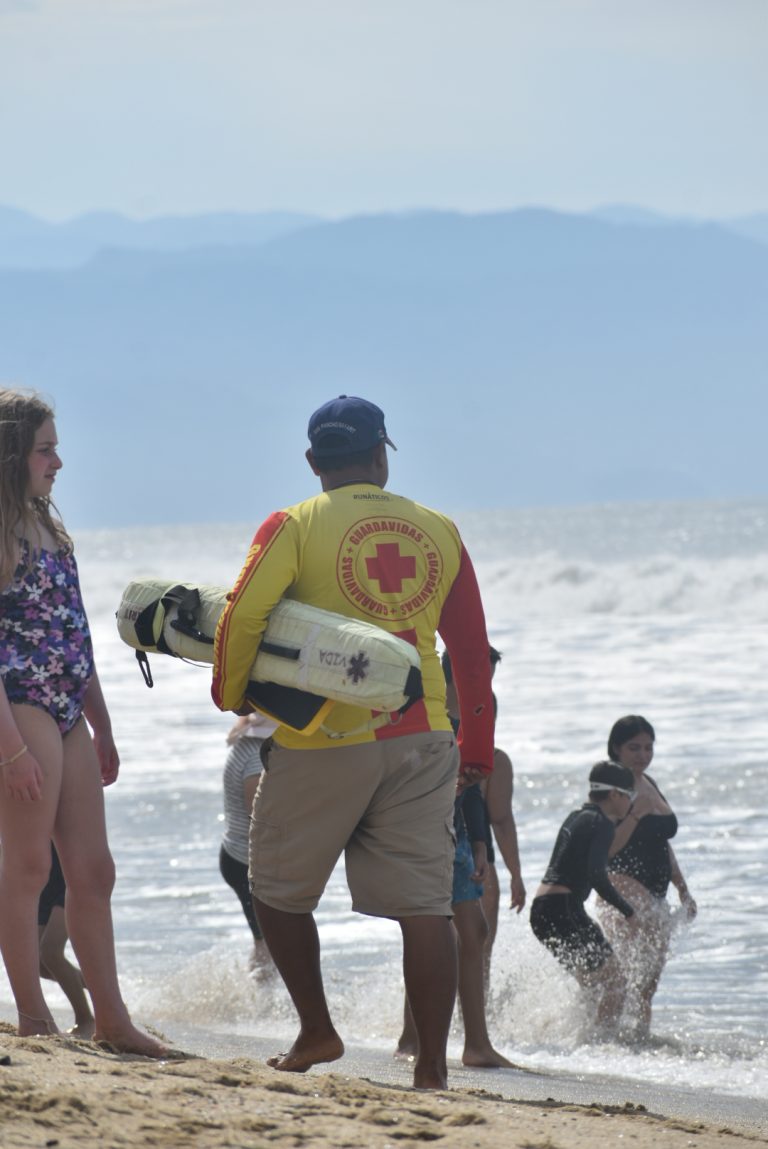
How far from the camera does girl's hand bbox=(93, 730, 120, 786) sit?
4.62 meters

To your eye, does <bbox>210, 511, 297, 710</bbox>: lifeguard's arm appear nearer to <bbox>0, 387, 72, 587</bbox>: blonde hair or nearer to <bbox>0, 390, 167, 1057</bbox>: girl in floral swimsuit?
<bbox>0, 390, 167, 1057</bbox>: girl in floral swimsuit

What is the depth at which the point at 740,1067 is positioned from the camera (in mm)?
6098

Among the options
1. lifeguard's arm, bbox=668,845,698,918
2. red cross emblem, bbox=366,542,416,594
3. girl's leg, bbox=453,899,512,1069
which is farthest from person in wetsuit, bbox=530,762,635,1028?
red cross emblem, bbox=366,542,416,594

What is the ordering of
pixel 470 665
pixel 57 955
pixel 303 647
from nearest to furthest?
pixel 303 647 < pixel 470 665 < pixel 57 955

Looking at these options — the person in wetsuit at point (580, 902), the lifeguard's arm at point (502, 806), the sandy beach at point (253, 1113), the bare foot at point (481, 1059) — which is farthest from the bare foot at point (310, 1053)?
the person in wetsuit at point (580, 902)

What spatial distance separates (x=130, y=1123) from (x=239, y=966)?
4.31 m

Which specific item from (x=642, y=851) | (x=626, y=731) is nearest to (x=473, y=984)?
(x=642, y=851)

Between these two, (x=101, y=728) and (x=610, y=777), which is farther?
(x=610, y=777)

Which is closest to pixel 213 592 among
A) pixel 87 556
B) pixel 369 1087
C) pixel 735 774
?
pixel 369 1087

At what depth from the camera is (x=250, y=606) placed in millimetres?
4047

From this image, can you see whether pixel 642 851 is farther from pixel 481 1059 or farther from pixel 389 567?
pixel 389 567

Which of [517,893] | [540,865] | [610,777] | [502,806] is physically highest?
[610,777]

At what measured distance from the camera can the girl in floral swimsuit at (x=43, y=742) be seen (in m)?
4.21

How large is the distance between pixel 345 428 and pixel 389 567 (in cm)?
44
